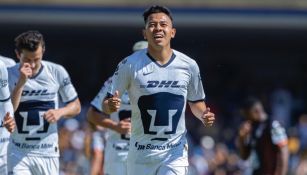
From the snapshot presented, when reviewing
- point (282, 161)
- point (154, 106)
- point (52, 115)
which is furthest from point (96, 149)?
point (154, 106)

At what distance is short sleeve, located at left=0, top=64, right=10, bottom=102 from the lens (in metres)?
11.3

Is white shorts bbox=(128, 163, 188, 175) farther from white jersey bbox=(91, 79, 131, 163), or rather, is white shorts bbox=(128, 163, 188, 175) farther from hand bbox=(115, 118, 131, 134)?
white jersey bbox=(91, 79, 131, 163)

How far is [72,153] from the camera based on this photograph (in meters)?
21.4

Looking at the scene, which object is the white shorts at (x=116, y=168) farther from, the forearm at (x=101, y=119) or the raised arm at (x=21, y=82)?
the raised arm at (x=21, y=82)

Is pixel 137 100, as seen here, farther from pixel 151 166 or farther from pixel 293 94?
pixel 293 94

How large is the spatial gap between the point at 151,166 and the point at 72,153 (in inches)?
427

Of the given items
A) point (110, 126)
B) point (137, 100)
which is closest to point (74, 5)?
point (110, 126)

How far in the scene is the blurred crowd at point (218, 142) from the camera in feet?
69.1

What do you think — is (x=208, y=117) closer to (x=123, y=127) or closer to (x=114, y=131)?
(x=123, y=127)

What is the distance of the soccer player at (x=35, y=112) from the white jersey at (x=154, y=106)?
163cm

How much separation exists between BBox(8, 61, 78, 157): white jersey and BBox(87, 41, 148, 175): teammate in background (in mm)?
601

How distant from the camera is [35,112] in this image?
488 inches

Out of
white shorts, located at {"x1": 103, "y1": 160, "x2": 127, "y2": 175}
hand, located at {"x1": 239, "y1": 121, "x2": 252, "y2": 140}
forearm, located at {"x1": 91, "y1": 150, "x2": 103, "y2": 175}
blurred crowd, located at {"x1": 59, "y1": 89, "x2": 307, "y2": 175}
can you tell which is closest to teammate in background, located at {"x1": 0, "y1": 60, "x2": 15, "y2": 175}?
white shorts, located at {"x1": 103, "y1": 160, "x2": 127, "y2": 175}

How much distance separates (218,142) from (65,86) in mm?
13478
